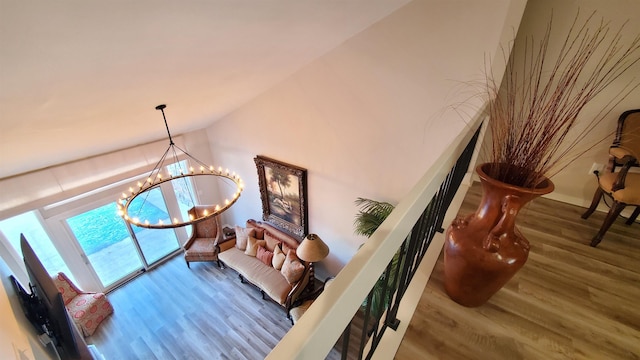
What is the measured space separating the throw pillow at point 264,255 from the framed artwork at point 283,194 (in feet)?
1.83

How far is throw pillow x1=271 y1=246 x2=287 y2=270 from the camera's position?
4.58 m

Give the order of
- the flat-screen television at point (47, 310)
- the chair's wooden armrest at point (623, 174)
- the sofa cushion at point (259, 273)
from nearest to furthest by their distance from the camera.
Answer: the chair's wooden armrest at point (623, 174) → the flat-screen television at point (47, 310) → the sofa cushion at point (259, 273)

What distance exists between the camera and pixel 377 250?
0.61 m

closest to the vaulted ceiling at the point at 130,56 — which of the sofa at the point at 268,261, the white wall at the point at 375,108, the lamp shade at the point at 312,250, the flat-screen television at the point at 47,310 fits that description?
the white wall at the point at 375,108

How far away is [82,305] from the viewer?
3.94 metres

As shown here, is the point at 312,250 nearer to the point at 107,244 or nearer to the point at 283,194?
the point at 283,194

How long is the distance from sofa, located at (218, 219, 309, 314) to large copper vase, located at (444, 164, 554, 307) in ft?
10.9

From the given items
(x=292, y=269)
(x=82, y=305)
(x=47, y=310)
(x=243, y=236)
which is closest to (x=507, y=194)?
(x=47, y=310)

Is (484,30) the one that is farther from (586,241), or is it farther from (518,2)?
(586,241)

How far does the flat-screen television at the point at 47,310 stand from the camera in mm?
1907

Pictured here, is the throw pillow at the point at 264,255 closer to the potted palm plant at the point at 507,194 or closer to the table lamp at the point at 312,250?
the table lamp at the point at 312,250

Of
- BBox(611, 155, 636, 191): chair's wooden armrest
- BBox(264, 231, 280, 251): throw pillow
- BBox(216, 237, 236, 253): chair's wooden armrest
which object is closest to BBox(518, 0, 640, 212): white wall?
BBox(611, 155, 636, 191): chair's wooden armrest

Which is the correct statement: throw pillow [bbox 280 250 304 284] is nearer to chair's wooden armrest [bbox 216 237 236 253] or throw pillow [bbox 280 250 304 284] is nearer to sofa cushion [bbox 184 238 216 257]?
chair's wooden armrest [bbox 216 237 236 253]

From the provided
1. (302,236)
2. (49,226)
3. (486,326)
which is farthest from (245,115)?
(486,326)
